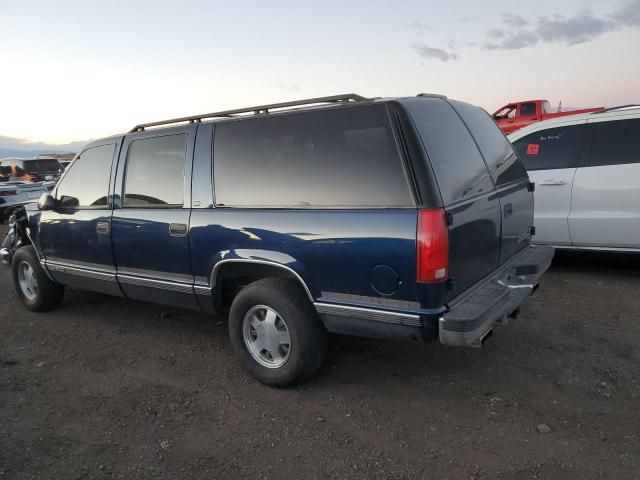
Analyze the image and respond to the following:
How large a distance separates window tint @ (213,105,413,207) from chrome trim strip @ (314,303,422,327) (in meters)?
0.62

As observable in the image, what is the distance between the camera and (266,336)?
3402mm

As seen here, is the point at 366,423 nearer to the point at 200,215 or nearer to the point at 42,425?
the point at 200,215

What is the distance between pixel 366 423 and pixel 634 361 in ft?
6.95

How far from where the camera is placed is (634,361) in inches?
141

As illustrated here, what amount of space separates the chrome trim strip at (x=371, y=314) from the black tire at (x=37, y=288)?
3570mm

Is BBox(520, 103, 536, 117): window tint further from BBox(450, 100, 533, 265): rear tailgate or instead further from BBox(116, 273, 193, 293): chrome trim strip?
BBox(116, 273, 193, 293): chrome trim strip

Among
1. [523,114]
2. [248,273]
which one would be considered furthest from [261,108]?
[523,114]

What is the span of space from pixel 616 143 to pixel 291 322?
425 cm

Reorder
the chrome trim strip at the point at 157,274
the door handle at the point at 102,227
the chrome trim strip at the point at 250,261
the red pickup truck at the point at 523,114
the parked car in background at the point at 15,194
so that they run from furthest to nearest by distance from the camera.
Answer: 1. the red pickup truck at the point at 523,114
2. the parked car in background at the point at 15,194
3. the door handle at the point at 102,227
4. the chrome trim strip at the point at 157,274
5. the chrome trim strip at the point at 250,261

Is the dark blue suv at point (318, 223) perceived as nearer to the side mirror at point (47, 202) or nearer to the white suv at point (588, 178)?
the side mirror at point (47, 202)

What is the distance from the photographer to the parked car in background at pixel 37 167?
50.1ft

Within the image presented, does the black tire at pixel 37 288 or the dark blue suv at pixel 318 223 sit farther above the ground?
the dark blue suv at pixel 318 223

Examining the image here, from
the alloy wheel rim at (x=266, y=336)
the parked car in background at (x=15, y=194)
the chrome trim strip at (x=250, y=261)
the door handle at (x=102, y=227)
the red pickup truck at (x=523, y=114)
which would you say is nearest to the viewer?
the chrome trim strip at (x=250, y=261)

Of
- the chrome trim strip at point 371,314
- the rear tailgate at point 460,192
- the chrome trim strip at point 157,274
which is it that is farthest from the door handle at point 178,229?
the rear tailgate at point 460,192
